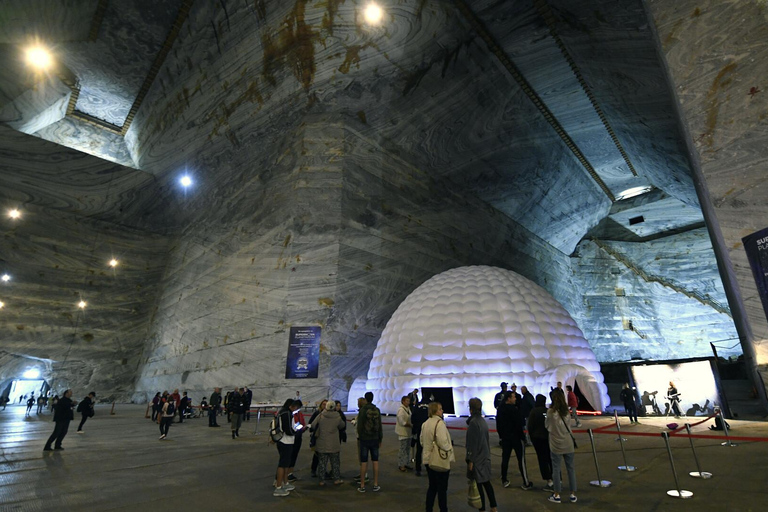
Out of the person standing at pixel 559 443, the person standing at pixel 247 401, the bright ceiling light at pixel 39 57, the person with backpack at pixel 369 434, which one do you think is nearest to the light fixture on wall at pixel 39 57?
the bright ceiling light at pixel 39 57

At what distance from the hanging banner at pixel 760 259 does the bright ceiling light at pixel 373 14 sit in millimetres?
14573

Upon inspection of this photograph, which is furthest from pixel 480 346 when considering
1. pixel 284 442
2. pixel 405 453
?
pixel 284 442

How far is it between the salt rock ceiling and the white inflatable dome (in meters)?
9.24

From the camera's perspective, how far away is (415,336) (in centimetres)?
1355

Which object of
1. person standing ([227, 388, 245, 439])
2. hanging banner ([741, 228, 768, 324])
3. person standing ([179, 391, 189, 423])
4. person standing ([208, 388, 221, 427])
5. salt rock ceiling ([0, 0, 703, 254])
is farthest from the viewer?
salt rock ceiling ([0, 0, 703, 254])

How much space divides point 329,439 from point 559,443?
2.99 m

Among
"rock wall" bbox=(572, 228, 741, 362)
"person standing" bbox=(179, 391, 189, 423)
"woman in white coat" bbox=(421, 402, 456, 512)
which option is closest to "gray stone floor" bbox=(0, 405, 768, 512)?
"woman in white coat" bbox=(421, 402, 456, 512)

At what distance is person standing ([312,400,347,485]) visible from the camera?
5.45m

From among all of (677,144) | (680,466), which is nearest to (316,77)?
(677,144)

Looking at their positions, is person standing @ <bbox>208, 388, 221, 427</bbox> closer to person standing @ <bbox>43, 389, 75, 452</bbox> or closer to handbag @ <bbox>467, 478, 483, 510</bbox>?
person standing @ <bbox>43, 389, 75, 452</bbox>

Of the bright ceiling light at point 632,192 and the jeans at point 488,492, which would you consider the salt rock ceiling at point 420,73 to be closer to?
the bright ceiling light at point 632,192

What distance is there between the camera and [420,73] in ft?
59.7

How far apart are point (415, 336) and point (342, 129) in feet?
33.9

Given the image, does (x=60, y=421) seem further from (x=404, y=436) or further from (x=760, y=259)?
(x=760, y=259)
